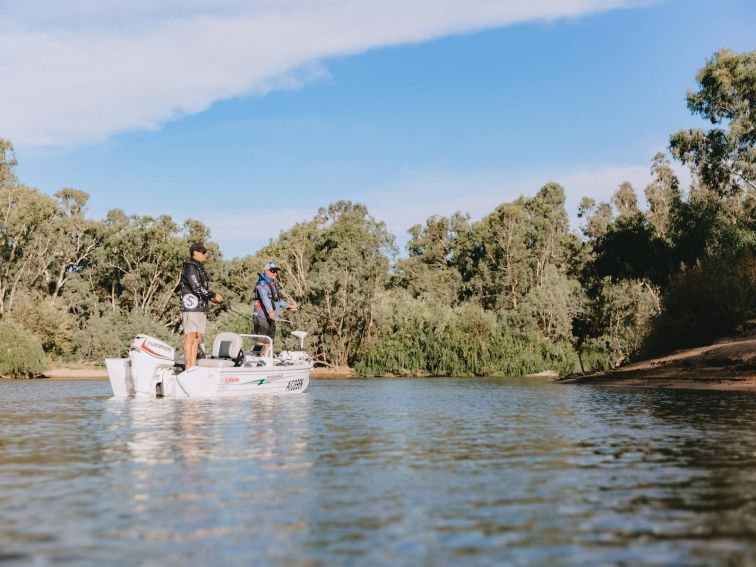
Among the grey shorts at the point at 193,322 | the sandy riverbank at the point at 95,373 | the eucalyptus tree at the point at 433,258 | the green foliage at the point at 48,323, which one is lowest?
the sandy riverbank at the point at 95,373

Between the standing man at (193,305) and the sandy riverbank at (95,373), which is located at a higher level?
the standing man at (193,305)

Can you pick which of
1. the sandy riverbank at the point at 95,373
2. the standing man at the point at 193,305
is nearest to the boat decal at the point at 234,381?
the standing man at the point at 193,305

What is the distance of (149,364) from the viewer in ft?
69.1

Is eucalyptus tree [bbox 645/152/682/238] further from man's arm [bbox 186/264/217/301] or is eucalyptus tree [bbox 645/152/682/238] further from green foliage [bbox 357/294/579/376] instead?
man's arm [bbox 186/264/217/301]

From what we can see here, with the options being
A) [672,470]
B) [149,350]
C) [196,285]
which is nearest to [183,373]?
[149,350]

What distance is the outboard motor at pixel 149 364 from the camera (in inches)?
823

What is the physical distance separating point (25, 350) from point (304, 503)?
44.0 metres

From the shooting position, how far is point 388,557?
18.9 ft

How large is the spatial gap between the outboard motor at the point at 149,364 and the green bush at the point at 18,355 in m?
29.1

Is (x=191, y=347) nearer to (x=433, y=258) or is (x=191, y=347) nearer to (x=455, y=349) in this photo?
(x=455, y=349)

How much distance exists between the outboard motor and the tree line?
65.0 ft

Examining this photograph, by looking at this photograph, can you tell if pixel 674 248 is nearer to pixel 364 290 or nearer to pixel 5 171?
pixel 364 290

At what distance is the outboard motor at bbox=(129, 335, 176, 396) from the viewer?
68.6 ft

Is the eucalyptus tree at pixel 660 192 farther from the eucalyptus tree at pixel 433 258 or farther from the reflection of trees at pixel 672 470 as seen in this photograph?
the reflection of trees at pixel 672 470
